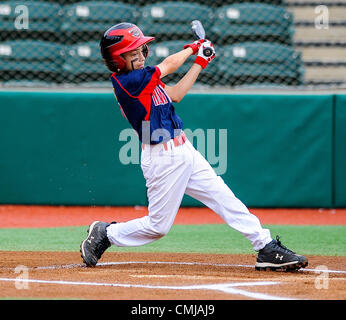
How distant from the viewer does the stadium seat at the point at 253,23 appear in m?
10.4

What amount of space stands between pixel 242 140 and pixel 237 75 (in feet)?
4.48

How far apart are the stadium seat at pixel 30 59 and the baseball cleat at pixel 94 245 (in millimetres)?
4976

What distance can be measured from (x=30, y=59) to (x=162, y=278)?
19.5 ft

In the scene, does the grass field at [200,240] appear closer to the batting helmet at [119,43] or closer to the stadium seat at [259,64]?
the batting helmet at [119,43]

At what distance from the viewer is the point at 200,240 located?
21.6 feet

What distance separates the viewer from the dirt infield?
3.91 metres

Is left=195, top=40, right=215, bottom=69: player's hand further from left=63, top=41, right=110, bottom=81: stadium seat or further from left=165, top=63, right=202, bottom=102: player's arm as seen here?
left=63, top=41, right=110, bottom=81: stadium seat

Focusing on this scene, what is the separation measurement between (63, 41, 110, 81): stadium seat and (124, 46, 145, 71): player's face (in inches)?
193

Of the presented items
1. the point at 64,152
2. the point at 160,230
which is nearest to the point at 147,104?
the point at 160,230

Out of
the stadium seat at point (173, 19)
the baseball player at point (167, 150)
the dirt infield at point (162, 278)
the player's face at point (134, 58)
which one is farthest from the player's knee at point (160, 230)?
the stadium seat at point (173, 19)

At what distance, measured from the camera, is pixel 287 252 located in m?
4.76

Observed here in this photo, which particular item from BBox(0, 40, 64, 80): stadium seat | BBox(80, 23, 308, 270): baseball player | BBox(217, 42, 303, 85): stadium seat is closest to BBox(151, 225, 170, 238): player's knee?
BBox(80, 23, 308, 270): baseball player

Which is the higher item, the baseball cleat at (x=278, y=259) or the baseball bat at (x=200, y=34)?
the baseball bat at (x=200, y=34)

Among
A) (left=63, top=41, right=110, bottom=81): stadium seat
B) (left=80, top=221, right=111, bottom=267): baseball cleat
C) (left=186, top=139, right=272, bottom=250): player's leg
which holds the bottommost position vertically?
(left=80, top=221, right=111, bottom=267): baseball cleat
